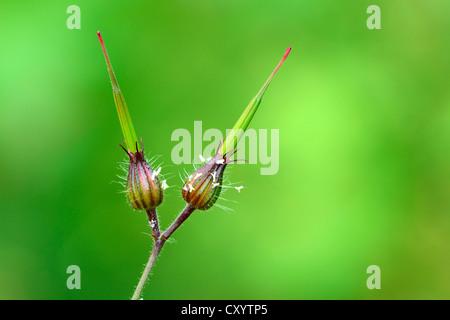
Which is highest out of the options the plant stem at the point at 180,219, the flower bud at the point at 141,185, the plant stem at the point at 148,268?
the flower bud at the point at 141,185

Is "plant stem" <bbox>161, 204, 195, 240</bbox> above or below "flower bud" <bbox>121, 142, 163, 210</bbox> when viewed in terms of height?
below

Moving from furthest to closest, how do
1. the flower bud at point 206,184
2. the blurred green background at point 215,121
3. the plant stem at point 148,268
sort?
the blurred green background at point 215,121
the flower bud at point 206,184
the plant stem at point 148,268

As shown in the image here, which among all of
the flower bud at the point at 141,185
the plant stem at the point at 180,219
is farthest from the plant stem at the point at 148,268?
the flower bud at the point at 141,185

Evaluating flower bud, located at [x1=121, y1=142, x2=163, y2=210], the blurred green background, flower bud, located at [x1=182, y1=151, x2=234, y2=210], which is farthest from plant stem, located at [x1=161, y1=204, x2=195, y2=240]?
the blurred green background

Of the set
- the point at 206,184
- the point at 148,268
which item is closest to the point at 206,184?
the point at 206,184

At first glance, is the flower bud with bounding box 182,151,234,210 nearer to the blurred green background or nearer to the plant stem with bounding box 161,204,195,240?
the plant stem with bounding box 161,204,195,240

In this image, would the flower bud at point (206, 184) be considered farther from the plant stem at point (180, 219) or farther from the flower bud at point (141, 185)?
the flower bud at point (141, 185)

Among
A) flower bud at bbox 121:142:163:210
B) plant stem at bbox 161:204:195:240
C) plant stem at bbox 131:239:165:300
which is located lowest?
plant stem at bbox 131:239:165:300

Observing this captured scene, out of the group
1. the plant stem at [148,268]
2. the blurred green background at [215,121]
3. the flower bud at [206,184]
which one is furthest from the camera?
the blurred green background at [215,121]

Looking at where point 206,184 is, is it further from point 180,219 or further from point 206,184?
point 180,219
